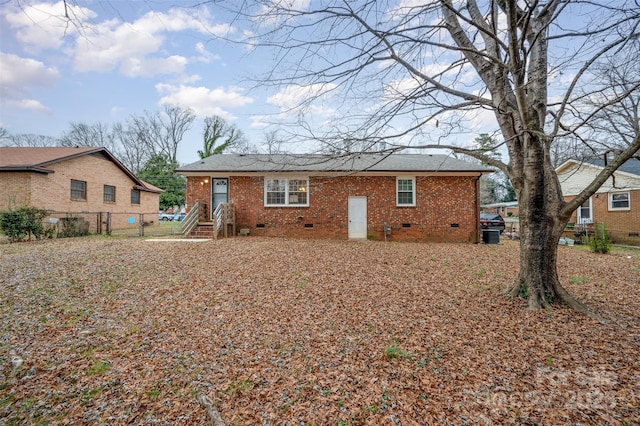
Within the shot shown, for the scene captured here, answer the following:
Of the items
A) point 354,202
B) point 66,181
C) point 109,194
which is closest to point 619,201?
point 354,202

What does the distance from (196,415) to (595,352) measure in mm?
4226

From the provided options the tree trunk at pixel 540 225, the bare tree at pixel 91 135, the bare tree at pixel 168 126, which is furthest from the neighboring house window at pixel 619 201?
the bare tree at pixel 91 135

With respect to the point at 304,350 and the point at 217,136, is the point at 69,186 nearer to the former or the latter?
the point at 304,350

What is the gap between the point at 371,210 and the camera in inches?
484

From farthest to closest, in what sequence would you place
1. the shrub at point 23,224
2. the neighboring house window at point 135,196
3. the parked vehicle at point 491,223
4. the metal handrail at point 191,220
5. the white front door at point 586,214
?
the neighboring house window at point 135,196 < the parked vehicle at point 491,223 < the white front door at point 586,214 < the metal handrail at point 191,220 < the shrub at point 23,224

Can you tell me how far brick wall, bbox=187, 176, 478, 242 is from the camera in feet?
40.0

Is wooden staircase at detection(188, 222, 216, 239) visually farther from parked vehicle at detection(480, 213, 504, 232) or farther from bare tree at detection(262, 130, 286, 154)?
parked vehicle at detection(480, 213, 504, 232)

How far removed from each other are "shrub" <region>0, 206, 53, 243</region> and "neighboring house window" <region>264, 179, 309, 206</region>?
9.00m

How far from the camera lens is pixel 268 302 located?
4590 mm

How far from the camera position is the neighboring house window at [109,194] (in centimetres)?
1723

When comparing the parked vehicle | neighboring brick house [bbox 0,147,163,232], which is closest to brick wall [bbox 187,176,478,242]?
the parked vehicle

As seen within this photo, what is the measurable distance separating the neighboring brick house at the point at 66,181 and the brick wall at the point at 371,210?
7455 millimetres

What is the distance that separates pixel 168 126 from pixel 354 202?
35857 mm

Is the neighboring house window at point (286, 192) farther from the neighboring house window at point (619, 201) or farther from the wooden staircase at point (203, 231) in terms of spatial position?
the neighboring house window at point (619, 201)
